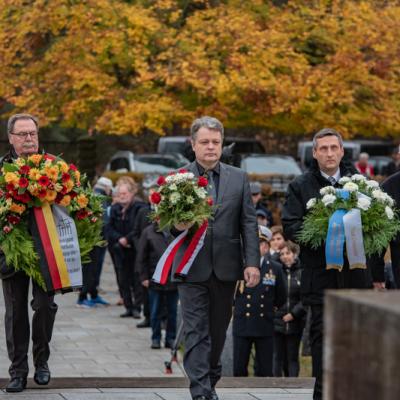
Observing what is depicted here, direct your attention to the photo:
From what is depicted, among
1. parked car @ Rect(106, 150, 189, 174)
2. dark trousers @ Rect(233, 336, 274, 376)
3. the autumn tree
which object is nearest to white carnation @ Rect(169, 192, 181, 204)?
dark trousers @ Rect(233, 336, 274, 376)

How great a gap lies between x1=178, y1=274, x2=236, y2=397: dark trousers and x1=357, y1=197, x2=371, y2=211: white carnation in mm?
Answer: 1006

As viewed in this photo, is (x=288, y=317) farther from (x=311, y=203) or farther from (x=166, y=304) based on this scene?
(x=311, y=203)

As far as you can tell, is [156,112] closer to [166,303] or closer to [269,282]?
[166,303]

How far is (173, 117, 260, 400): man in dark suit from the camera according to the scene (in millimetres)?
Answer: 8594

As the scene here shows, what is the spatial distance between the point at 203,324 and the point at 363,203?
1.33 meters

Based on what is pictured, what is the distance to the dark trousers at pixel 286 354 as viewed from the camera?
1302cm

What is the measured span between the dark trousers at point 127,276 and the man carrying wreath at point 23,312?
8363 mm

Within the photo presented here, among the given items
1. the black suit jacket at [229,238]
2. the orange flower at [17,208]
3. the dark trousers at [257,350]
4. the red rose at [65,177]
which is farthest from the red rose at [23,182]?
the dark trousers at [257,350]

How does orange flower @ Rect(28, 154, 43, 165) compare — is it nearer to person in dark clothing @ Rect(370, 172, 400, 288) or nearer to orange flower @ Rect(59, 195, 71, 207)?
orange flower @ Rect(59, 195, 71, 207)

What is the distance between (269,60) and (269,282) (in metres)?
10.9

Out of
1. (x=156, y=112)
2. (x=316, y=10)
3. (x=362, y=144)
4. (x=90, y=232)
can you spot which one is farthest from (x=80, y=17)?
(x=362, y=144)

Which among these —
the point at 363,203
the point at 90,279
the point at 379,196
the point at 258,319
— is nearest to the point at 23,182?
the point at 363,203

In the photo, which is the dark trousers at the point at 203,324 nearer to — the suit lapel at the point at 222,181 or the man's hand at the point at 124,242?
the suit lapel at the point at 222,181

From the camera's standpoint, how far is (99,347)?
15.2 meters
